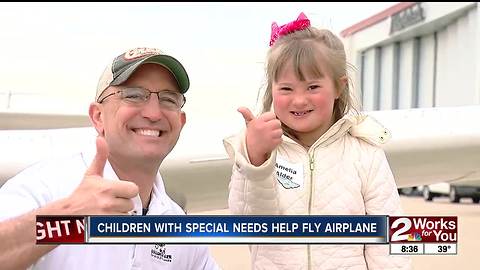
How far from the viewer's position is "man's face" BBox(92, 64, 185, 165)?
1.74m

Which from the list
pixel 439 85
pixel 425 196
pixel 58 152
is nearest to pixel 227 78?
pixel 439 85

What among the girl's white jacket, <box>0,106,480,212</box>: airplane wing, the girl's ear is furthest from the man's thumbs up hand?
<box>0,106,480,212</box>: airplane wing

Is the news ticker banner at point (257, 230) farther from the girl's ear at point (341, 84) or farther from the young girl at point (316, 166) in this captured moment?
the girl's ear at point (341, 84)

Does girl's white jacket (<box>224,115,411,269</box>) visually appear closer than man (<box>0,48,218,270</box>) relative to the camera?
No

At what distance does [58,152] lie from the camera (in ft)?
11.3

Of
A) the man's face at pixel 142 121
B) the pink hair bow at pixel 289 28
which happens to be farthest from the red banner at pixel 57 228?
the pink hair bow at pixel 289 28

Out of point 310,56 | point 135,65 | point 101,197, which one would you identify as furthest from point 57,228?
point 310,56

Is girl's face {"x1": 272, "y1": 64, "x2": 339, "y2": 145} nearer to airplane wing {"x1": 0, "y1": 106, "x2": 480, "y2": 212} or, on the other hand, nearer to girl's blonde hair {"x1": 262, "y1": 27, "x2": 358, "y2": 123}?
girl's blonde hair {"x1": 262, "y1": 27, "x2": 358, "y2": 123}

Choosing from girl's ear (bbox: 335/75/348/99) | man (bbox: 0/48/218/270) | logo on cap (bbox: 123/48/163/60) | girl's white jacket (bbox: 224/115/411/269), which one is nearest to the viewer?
man (bbox: 0/48/218/270)

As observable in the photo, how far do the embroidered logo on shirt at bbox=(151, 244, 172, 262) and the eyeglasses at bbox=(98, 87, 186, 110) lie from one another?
39cm

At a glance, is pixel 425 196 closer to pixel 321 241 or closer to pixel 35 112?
pixel 35 112

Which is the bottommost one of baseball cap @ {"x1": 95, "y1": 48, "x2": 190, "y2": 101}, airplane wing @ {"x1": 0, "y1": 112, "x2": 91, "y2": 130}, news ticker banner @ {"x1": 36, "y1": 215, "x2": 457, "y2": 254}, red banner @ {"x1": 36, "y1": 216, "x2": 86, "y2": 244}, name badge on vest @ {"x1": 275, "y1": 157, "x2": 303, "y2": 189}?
red banner @ {"x1": 36, "y1": 216, "x2": 86, "y2": 244}

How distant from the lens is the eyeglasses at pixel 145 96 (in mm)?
1738

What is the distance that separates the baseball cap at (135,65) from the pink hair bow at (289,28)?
0.51 meters
